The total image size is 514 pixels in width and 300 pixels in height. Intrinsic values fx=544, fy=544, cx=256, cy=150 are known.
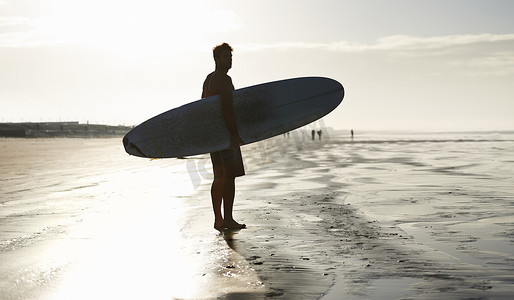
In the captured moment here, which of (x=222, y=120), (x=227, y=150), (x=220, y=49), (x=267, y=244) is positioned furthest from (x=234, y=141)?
(x=267, y=244)

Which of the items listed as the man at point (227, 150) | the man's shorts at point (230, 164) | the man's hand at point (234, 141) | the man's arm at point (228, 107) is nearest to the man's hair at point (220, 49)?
the man at point (227, 150)

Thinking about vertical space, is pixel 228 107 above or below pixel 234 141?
above

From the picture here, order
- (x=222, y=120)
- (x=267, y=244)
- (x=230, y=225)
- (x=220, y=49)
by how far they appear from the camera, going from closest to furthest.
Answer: (x=267, y=244) → (x=230, y=225) → (x=220, y=49) → (x=222, y=120)

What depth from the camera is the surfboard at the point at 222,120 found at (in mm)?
6664

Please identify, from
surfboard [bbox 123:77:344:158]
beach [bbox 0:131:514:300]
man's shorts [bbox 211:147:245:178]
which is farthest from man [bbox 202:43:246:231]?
beach [bbox 0:131:514:300]

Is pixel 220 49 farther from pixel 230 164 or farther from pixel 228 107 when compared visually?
pixel 230 164

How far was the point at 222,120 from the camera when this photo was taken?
6.61 metres

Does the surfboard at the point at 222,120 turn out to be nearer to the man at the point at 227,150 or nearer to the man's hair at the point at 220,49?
the man at the point at 227,150

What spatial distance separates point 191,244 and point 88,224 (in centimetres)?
177

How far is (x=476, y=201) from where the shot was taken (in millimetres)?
7613

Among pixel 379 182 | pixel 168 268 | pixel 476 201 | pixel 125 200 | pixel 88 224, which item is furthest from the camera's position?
Result: pixel 379 182

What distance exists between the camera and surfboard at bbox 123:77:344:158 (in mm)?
6664

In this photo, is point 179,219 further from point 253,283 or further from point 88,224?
point 253,283

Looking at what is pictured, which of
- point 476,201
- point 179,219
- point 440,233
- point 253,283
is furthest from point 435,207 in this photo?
point 253,283
